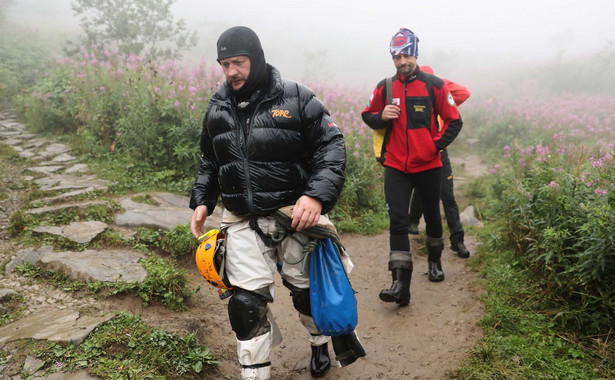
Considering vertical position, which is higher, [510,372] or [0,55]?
[0,55]

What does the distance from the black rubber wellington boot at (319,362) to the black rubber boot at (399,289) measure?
978 mm

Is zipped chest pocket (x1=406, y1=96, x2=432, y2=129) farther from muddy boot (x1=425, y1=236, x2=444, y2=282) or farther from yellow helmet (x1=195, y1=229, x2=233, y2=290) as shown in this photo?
yellow helmet (x1=195, y1=229, x2=233, y2=290)

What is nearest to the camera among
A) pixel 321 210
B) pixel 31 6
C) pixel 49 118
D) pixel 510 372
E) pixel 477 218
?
pixel 321 210

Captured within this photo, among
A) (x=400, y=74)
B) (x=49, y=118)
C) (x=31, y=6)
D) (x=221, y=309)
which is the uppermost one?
(x=31, y=6)

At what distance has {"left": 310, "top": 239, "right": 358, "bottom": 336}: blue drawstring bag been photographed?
2385mm

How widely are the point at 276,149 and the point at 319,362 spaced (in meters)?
1.62

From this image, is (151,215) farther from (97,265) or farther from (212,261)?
(212,261)

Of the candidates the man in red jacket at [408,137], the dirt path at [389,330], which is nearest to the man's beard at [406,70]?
the man in red jacket at [408,137]

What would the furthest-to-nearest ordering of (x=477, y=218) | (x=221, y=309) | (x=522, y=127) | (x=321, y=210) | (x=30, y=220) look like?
(x=522, y=127) < (x=477, y=218) < (x=30, y=220) < (x=221, y=309) < (x=321, y=210)

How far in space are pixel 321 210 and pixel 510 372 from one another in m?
1.66

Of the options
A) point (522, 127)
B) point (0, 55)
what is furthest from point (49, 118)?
point (522, 127)

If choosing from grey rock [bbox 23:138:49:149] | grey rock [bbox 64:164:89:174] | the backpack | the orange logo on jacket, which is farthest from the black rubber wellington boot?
grey rock [bbox 23:138:49:149]

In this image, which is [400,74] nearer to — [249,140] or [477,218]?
[249,140]

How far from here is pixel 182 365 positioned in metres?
2.75
